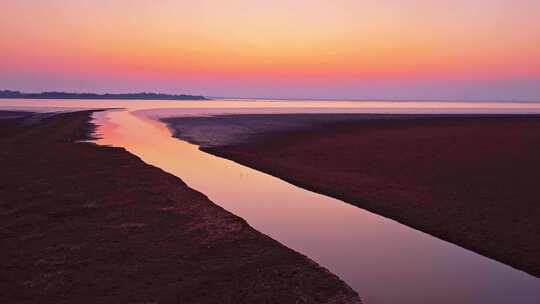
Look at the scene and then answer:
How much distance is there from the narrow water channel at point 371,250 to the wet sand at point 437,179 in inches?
32.9

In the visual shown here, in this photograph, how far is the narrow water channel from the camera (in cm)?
952

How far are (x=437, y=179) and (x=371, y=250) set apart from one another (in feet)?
37.5

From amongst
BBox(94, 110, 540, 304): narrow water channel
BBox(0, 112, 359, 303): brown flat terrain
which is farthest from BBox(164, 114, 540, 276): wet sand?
BBox(0, 112, 359, 303): brown flat terrain

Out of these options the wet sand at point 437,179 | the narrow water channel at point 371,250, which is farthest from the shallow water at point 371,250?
the wet sand at point 437,179

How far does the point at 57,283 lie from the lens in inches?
364

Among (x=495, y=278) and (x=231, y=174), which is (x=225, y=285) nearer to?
(x=495, y=278)

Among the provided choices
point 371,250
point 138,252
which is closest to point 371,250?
point 371,250

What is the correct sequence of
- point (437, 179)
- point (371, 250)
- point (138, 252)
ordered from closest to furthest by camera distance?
point (138, 252) → point (371, 250) → point (437, 179)

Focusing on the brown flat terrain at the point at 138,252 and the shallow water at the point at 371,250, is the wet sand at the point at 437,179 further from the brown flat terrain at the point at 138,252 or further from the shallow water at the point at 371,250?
the brown flat terrain at the point at 138,252

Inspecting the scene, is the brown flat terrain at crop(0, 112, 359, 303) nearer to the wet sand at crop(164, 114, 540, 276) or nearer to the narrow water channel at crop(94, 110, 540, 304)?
the narrow water channel at crop(94, 110, 540, 304)

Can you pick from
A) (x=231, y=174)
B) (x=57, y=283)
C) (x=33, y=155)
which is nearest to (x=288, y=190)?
(x=231, y=174)

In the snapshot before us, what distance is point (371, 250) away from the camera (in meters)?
12.3

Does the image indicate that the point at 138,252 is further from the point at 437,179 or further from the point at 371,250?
the point at 437,179

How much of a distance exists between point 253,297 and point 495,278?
20.1 ft
